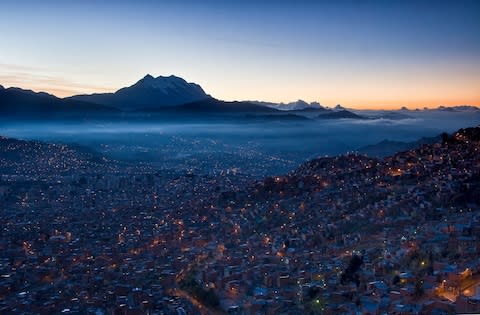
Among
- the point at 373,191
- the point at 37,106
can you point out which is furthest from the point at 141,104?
the point at 373,191

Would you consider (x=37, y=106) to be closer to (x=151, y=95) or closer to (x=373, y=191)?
(x=151, y=95)

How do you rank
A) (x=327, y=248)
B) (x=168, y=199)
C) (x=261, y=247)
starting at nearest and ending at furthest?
1. (x=327, y=248)
2. (x=261, y=247)
3. (x=168, y=199)

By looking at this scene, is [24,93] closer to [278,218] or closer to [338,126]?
[338,126]

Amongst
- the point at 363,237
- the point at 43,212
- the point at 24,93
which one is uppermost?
the point at 24,93

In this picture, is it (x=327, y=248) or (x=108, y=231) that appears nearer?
(x=327, y=248)

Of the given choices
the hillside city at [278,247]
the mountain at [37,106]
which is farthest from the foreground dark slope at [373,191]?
the mountain at [37,106]

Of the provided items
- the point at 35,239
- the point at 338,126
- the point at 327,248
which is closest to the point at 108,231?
the point at 35,239
